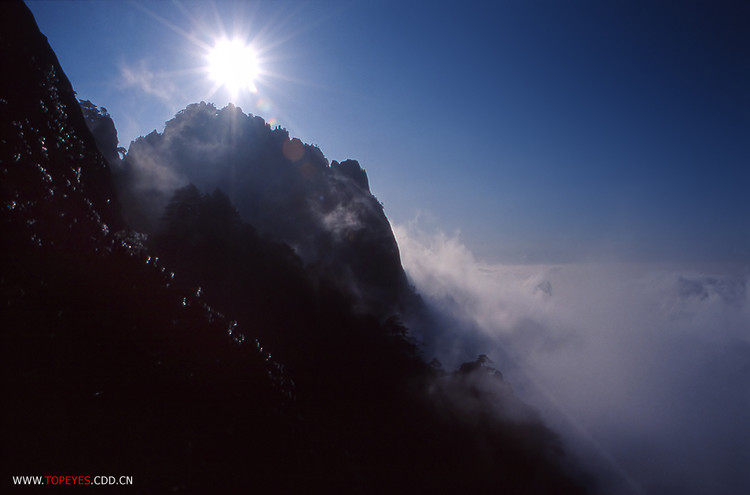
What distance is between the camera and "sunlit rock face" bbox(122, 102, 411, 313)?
62.9m

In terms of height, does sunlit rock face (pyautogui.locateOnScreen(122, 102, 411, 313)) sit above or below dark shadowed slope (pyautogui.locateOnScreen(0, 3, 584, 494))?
above

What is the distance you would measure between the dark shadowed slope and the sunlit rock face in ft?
88.3

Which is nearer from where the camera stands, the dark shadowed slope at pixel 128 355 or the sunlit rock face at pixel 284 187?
the dark shadowed slope at pixel 128 355

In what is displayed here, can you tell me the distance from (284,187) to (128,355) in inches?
2495

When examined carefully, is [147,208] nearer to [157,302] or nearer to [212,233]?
[212,233]

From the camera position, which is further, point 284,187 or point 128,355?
point 284,187

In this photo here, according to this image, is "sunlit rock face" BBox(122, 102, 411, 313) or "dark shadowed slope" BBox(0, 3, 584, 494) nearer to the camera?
"dark shadowed slope" BBox(0, 3, 584, 494)

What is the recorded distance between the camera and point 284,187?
72.0 metres

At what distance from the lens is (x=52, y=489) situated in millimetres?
8305

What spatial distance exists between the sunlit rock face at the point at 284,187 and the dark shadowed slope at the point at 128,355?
26.9 metres

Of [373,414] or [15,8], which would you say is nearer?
[15,8]

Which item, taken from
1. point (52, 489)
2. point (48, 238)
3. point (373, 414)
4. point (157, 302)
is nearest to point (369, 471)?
point (373, 414)

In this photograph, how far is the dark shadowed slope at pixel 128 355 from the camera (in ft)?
30.7

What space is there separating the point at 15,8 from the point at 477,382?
3238 inches
